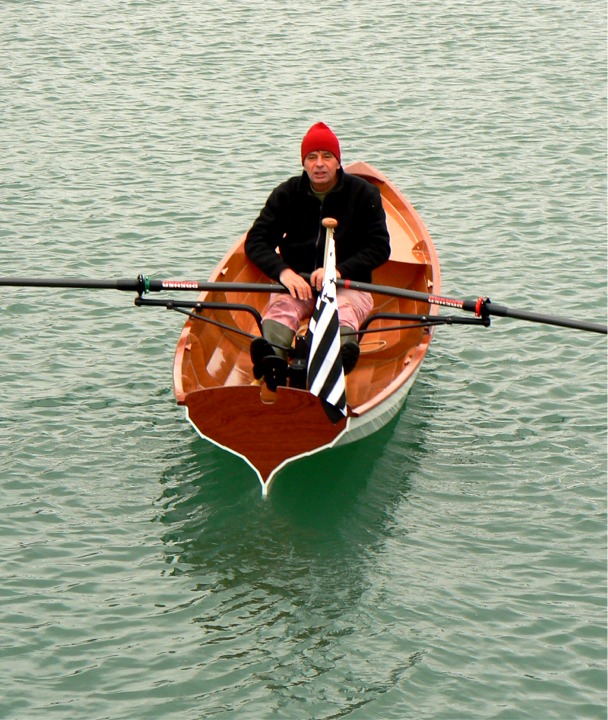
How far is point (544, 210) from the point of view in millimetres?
16109

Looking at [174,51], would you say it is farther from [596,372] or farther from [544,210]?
[596,372]

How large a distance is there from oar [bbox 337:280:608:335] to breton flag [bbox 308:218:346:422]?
93 cm

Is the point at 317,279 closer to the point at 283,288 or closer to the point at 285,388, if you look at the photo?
the point at 283,288

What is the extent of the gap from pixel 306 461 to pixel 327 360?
1.54 metres

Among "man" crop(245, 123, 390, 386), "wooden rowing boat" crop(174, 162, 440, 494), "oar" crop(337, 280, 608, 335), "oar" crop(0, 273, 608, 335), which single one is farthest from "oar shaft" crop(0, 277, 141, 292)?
"oar" crop(337, 280, 608, 335)

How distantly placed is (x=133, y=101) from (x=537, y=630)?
13106 millimetres

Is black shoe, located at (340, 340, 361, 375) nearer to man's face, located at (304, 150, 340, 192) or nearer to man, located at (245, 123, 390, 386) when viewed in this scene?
man, located at (245, 123, 390, 386)

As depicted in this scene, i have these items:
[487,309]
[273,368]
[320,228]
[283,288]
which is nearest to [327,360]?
[273,368]

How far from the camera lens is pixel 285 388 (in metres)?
9.38

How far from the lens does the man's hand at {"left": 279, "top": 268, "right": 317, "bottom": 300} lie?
422 inches

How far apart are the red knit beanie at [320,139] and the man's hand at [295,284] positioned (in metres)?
0.99

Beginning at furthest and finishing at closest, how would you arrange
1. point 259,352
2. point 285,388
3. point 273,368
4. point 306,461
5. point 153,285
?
point 306,461
point 153,285
point 259,352
point 273,368
point 285,388

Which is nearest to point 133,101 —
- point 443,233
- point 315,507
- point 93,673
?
point 443,233

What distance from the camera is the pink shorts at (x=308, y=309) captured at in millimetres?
10836
